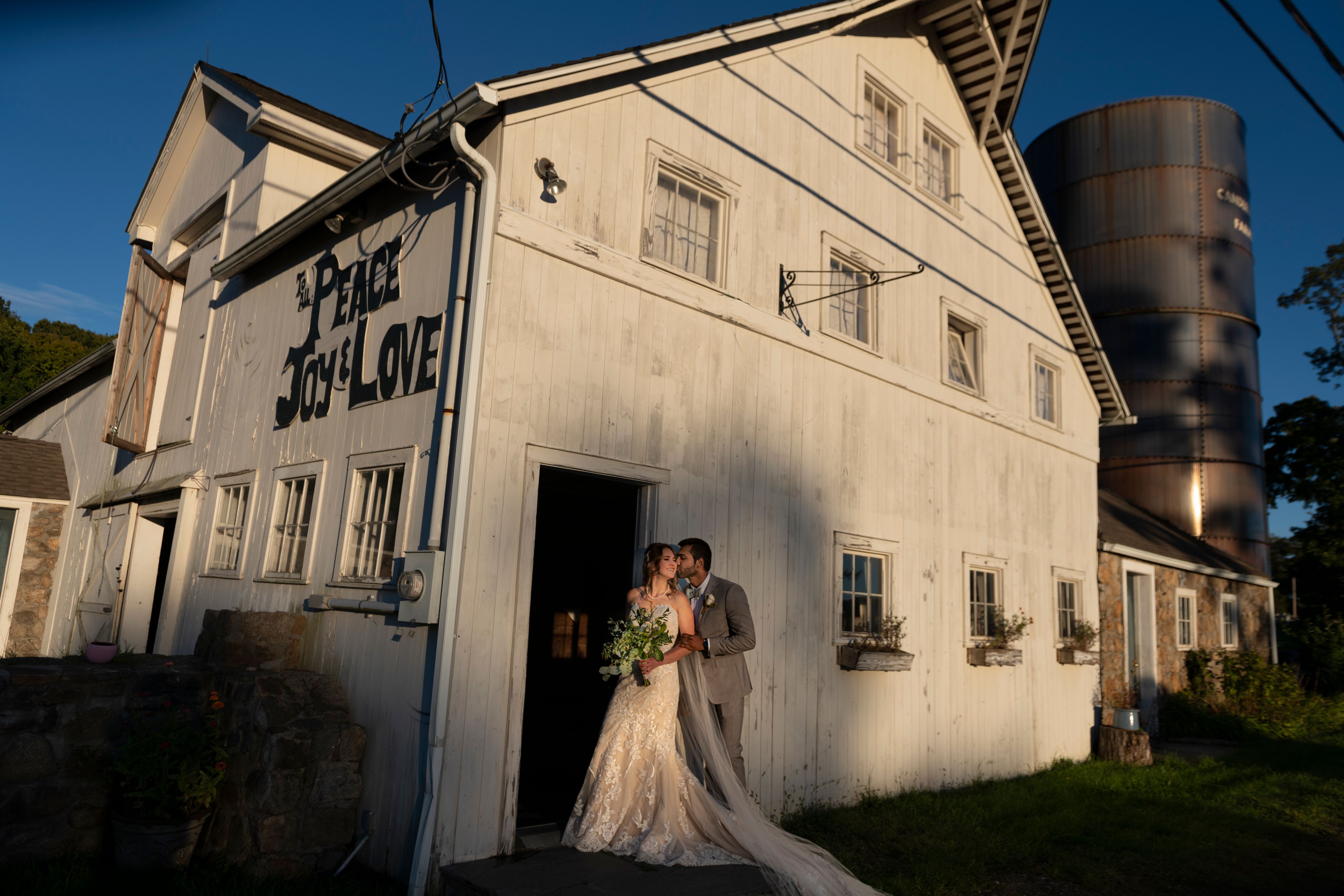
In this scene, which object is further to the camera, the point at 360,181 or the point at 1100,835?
the point at 1100,835

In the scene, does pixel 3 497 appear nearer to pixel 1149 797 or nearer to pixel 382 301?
pixel 382 301

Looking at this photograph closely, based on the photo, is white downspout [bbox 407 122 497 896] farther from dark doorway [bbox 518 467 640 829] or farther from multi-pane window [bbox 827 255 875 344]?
dark doorway [bbox 518 467 640 829]

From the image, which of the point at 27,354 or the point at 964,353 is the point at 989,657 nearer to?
the point at 964,353

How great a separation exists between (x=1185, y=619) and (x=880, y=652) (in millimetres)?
10700

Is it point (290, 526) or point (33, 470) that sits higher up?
point (33, 470)

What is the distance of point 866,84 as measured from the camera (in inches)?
402

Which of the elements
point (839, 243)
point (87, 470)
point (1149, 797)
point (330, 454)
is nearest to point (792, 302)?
point (839, 243)

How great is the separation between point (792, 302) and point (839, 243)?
130 cm

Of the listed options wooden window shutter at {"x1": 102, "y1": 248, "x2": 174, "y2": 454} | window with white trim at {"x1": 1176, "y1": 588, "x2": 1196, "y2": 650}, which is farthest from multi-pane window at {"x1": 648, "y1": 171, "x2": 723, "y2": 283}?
window with white trim at {"x1": 1176, "y1": 588, "x2": 1196, "y2": 650}

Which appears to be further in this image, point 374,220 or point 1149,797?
point 1149,797

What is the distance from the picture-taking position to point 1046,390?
493 inches

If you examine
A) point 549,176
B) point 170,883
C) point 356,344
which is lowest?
point 170,883

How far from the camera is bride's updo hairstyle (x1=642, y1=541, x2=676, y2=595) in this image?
6242 mm

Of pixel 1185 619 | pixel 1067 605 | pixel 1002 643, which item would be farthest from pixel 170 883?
pixel 1185 619
